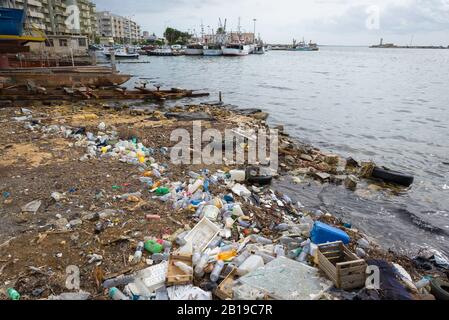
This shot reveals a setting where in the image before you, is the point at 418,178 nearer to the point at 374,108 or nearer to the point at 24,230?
the point at 24,230

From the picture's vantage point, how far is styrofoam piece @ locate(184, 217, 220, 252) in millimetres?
4328

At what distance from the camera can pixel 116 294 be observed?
332 centimetres

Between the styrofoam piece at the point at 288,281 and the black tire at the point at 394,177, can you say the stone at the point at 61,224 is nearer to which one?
the styrofoam piece at the point at 288,281

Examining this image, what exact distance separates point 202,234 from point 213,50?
86367mm

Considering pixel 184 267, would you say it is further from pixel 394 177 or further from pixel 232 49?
pixel 232 49

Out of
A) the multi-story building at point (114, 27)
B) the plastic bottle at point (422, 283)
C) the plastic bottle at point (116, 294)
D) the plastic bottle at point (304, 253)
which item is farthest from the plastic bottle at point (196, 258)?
the multi-story building at point (114, 27)

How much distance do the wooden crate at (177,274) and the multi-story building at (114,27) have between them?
5000 inches

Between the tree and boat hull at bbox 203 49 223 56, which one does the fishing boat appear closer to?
the tree

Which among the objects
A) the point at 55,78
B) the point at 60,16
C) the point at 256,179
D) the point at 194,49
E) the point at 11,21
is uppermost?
the point at 60,16

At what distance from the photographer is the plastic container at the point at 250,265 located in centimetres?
367

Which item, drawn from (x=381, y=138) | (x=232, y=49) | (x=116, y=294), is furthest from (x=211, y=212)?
(x=232, y=49)

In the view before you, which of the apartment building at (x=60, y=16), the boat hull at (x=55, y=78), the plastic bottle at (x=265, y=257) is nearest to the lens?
the plastic bottle at (x=265, y=257)
